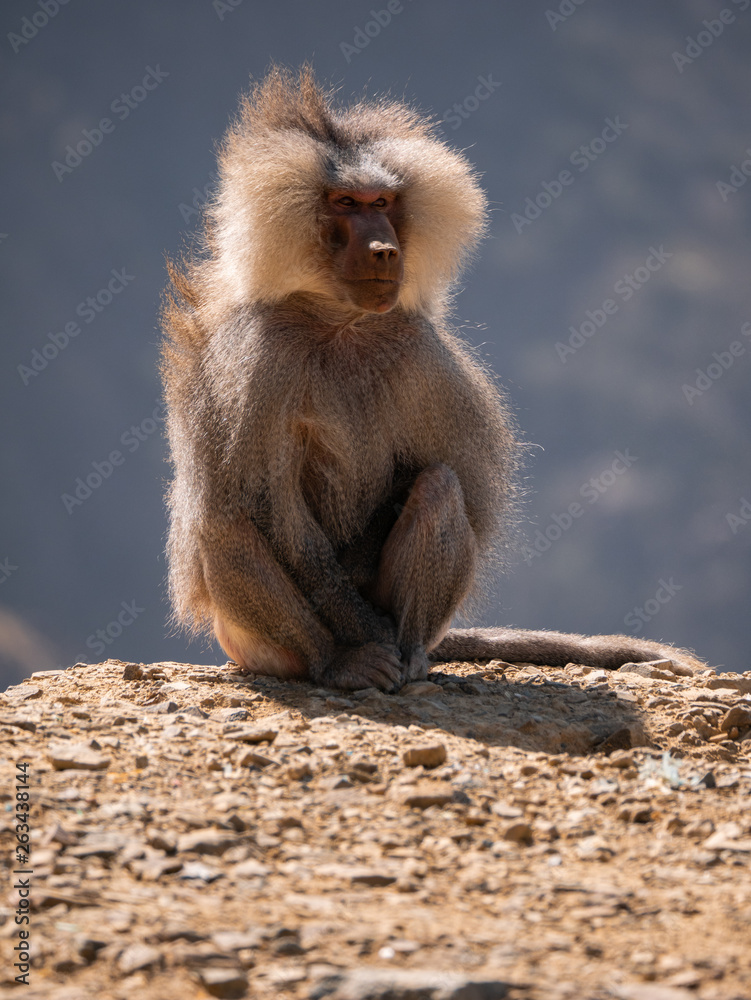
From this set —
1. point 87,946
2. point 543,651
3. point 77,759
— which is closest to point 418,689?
point 543,651

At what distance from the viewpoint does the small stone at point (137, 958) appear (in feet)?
7.07

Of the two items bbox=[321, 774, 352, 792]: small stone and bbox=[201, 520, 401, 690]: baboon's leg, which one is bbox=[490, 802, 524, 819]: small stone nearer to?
bbox=[321, 774, 352, 792]: small stone

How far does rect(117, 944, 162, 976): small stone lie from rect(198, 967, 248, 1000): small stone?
0.40 ft

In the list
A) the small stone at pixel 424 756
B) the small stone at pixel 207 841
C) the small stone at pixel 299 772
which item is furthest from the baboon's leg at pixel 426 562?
the small stone at pixel 207 841

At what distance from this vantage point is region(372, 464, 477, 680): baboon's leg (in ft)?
16.1

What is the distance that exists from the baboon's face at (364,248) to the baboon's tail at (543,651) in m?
2.29

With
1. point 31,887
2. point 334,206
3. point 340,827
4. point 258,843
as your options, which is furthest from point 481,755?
point 334,206

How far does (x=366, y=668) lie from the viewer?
4773 mm

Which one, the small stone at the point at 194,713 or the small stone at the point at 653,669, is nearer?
the small stone at the point at 194,713

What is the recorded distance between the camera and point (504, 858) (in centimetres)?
285

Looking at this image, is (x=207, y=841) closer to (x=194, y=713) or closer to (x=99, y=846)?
(x=99, y=846)

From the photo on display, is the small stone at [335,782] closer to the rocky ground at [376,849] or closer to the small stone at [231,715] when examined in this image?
the rocky ground at [376,849]

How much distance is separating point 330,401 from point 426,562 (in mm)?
921

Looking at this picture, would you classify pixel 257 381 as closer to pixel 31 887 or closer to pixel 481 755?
pixel 481 755
